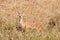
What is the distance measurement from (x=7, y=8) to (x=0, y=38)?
18.5 ft

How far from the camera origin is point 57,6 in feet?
39.2

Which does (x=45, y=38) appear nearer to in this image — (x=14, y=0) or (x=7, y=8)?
(x=7, y=8)

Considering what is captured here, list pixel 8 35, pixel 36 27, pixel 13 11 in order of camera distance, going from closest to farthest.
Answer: pixel 8 35 → pixel 36 27 → pixel 13 11

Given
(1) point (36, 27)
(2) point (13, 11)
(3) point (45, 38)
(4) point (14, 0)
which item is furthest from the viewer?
(4) point (14, 0)

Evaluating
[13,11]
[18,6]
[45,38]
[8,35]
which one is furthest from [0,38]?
[18,6]

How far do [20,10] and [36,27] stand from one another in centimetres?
259

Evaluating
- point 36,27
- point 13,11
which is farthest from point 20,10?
point 36,27

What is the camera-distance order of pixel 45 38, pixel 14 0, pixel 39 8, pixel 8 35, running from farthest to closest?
1. pixel 14 0
2. pixel 39 8
3. pixel 8 35
4. pixel 45 38

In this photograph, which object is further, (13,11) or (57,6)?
(57,6)

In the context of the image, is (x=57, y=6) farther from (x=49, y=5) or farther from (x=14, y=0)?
(x=14, y=0)

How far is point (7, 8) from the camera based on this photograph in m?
11.2

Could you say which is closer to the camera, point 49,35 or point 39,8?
point 49,35

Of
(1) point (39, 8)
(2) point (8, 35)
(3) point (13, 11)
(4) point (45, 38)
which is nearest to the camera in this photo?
(4) point (45, 38)

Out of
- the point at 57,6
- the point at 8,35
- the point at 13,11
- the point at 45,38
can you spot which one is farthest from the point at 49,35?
the point at 57,6
